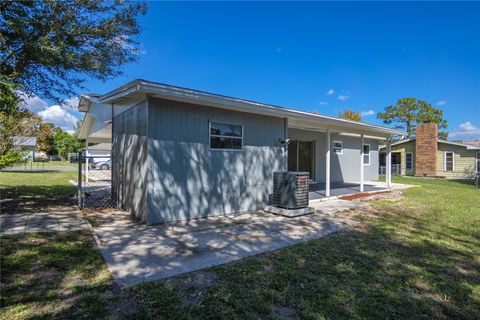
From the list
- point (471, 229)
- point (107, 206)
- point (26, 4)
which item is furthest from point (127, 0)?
point (471, 229)

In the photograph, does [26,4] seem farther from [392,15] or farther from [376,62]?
[376,62]

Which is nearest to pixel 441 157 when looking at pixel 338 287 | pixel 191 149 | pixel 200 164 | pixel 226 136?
pixel 226 136

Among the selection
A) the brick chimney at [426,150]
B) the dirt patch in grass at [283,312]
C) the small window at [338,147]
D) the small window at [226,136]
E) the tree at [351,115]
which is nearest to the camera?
the dirt patch in grass at [283,312]

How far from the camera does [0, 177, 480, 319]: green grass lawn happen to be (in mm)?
2494

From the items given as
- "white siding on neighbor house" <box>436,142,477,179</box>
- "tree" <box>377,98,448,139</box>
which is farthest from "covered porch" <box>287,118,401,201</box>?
"tree" <box>377,98,448,139</box>

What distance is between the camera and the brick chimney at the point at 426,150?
21.0 metres

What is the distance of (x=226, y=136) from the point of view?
6570mm

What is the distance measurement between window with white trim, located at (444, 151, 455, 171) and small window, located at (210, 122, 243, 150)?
2198 centimetres

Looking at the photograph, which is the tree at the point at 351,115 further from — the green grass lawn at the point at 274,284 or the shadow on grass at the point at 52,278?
the shadow on grass at the point at 52,278

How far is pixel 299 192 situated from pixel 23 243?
5339 mm

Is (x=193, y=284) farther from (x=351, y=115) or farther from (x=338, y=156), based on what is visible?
(x=351, y=115)

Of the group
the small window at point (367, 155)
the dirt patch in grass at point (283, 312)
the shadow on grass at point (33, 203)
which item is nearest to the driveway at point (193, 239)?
the dirt patch in grass at point (283, 312)

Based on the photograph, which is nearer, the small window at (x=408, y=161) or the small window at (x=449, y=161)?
the small window at (x=449, y=161)

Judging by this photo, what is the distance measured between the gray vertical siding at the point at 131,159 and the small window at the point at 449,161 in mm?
24183
